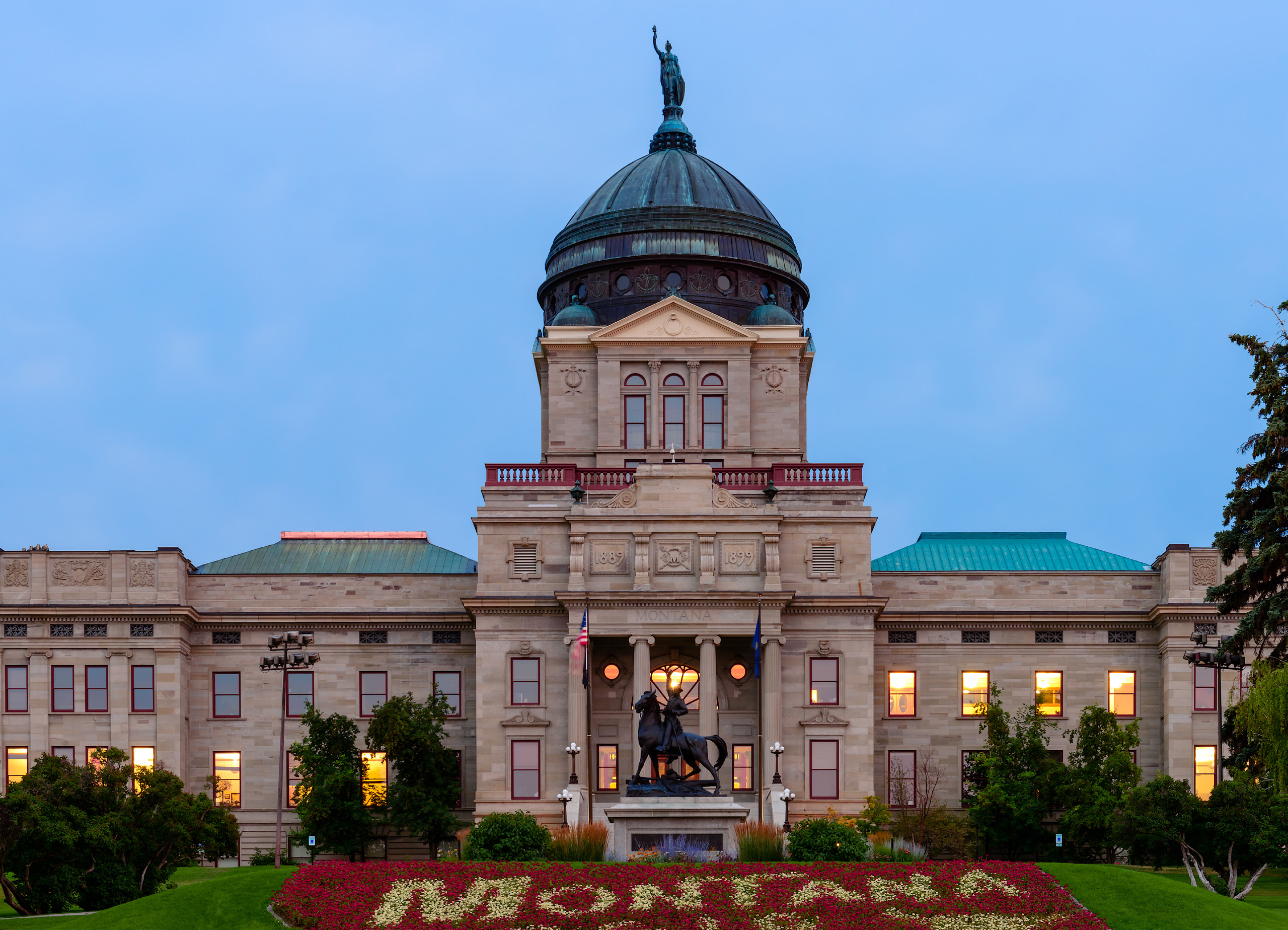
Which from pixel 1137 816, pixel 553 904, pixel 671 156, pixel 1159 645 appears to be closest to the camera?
pixel 553 904

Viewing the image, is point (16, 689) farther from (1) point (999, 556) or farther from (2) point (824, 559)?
(1) point (999, 556)

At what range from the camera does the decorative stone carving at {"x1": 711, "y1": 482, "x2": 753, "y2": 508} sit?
7288 cm

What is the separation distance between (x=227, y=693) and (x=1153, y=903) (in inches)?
1731

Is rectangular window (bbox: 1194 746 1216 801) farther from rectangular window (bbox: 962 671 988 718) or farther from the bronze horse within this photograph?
the bronze horse

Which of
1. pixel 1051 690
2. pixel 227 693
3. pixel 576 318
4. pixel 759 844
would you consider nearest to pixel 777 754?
pixel 759 844

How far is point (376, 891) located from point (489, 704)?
24.6 m

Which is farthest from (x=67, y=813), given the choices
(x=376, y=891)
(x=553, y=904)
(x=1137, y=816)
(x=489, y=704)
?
(x=1137, y=816)

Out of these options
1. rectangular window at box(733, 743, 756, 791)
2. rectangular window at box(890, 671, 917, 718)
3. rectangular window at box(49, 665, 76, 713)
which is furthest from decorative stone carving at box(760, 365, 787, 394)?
rectangular window at box(49, 665, 76, 713)

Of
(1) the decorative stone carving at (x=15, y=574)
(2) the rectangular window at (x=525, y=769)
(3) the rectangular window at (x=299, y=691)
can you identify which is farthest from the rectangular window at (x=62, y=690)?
(2) the rectangular window at (x=525, y=769)

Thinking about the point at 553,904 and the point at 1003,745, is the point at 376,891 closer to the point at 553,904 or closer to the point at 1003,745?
the point at 553,904

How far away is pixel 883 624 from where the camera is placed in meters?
77.1

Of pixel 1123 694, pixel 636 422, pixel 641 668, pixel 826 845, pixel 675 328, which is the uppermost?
pixel 675 328

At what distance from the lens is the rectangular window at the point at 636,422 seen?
8200 centimetres

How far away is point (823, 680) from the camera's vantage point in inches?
2894
